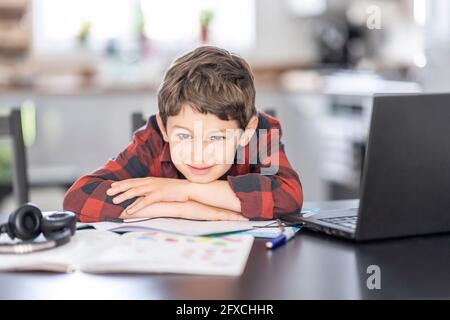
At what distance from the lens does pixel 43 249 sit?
104cm

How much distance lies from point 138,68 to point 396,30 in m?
1.50

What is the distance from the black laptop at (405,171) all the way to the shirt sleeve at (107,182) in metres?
0.39

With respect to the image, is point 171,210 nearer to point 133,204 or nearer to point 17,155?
point 133,204

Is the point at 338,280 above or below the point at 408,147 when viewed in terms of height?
below

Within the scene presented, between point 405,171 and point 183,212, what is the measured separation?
38 cm

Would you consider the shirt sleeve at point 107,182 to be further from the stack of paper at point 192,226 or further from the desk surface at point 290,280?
the desk surface at point 290,280

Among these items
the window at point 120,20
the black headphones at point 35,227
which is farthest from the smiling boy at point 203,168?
the window at point 120,20

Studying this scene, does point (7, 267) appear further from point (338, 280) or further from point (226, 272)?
point (338, 280)

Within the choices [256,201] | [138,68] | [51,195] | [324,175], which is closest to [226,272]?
[256,201]

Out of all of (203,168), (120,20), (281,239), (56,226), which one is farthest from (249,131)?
(120,20)

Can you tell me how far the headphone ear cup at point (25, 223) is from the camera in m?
1.05

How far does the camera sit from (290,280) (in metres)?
0.90
